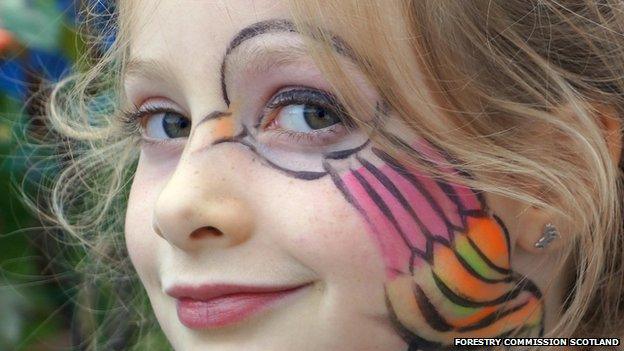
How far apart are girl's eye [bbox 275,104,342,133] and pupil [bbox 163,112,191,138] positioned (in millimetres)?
213

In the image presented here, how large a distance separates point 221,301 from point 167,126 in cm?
34

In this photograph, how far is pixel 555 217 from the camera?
1.35m

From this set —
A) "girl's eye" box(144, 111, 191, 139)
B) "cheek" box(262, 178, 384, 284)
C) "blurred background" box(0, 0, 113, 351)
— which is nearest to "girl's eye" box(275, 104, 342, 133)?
"cheek" box(262, 178, 384, 284)

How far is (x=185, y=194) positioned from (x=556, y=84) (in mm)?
571

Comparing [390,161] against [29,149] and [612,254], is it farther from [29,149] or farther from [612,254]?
[29,149]

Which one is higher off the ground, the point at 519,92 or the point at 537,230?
the point at 519,92

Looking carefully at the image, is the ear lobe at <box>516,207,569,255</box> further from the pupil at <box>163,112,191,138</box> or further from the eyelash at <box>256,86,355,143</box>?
the pupil at <box>163,112,191,138</box>

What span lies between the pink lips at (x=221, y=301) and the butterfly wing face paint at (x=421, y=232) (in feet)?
0.48

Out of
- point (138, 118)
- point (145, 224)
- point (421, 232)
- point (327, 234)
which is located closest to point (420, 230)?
point (421, 232)

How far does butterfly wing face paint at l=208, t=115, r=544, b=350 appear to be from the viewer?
1.28 m

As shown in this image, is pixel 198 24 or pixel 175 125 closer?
pixel 198 24

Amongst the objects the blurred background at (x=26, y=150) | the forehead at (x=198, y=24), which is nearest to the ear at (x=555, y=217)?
the forehead at (x=198, y=24)

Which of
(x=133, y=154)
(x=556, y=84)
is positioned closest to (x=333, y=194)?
(x=556, y=84)

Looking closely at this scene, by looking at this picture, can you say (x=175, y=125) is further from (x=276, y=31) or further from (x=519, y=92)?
(x=519, y=92)
